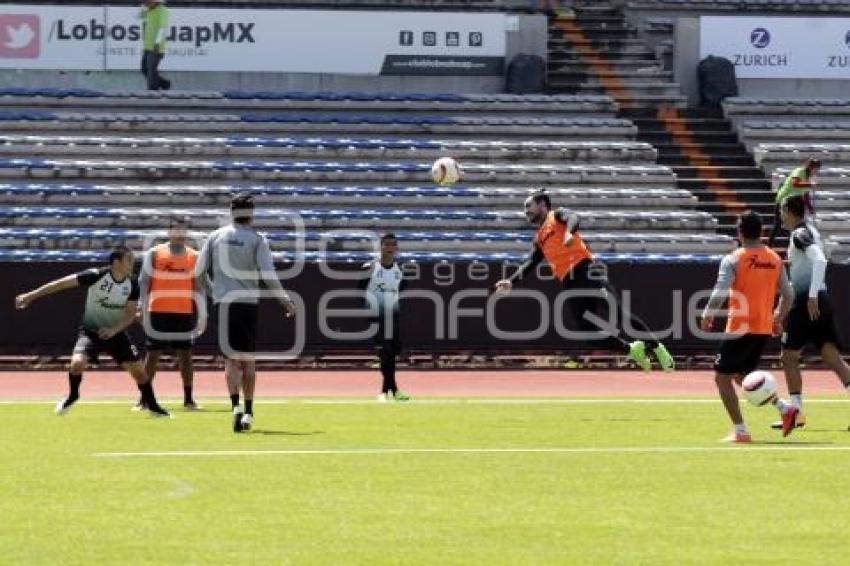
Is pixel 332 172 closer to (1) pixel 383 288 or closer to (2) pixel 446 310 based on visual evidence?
(2) pixel 446 310

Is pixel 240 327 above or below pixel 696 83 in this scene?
below

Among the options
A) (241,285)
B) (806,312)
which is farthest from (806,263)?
(241,285)

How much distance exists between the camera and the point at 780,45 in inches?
1687

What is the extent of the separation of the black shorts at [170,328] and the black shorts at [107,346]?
1.86 m

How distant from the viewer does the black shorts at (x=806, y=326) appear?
19.9 m

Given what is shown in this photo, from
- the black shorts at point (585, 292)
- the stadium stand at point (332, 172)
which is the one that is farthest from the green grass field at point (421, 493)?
the stadium stand at point (332, 172)

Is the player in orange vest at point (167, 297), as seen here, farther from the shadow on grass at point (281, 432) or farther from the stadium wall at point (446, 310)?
the stadium wall at point (446, 310)

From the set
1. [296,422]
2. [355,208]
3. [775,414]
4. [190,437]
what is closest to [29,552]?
[190,437]

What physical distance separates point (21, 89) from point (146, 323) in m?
16.8

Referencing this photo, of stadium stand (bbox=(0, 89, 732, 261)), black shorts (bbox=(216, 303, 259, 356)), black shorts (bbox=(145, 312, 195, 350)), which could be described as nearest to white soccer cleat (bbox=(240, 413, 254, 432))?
black shorts (bbox=(216, 303, 259, 356))

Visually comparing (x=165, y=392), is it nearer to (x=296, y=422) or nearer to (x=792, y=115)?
(x=296, y=422)

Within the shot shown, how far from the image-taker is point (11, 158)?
124 ft

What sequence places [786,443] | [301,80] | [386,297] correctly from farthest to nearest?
[301,80]
[386,297]
[786,443]

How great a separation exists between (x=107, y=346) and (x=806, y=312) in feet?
23.6
